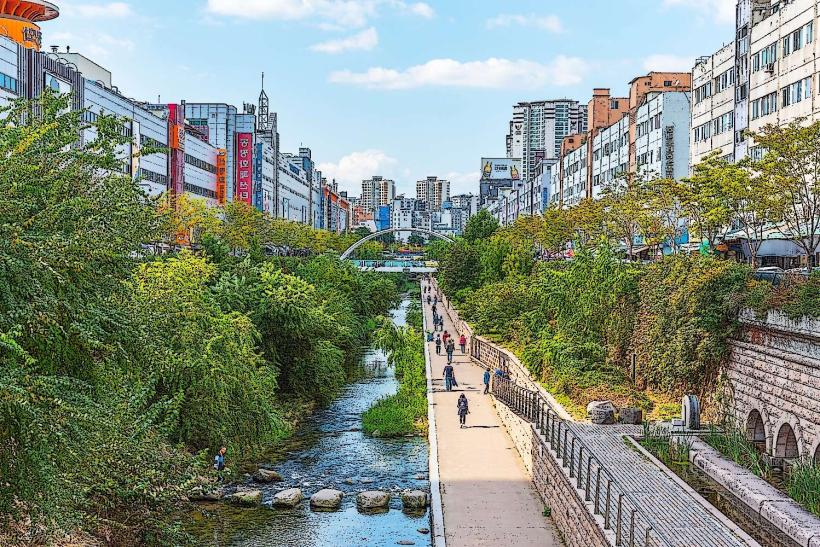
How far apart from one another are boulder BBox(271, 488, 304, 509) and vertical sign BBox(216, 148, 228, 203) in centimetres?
7281

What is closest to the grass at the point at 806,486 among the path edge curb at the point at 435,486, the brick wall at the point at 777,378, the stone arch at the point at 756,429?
the brick wall at the point at 777,378

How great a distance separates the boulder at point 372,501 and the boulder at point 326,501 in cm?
59

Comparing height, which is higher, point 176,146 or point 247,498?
point 176,146

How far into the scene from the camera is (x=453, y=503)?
2355 centimetres

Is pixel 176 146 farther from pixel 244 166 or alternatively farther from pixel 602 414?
pixel 602 414

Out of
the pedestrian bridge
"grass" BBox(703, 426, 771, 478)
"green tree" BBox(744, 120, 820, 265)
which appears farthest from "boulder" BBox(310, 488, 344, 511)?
the pedestrian bridge

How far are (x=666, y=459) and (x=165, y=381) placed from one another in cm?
1459

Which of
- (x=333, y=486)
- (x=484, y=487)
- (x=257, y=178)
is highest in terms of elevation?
(x=257, y=178)

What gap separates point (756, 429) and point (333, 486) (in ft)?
40.7

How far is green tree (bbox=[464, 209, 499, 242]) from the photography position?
94.6 m

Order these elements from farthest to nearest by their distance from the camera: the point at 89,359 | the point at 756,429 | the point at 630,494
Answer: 1. the point at 756,429
2. the point at 630,494
3. the point at 89,359

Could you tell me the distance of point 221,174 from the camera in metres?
99.5

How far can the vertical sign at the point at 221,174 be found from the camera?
322 feet

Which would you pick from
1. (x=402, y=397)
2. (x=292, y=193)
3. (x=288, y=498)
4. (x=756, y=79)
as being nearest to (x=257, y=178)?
(x=292, y=193)
